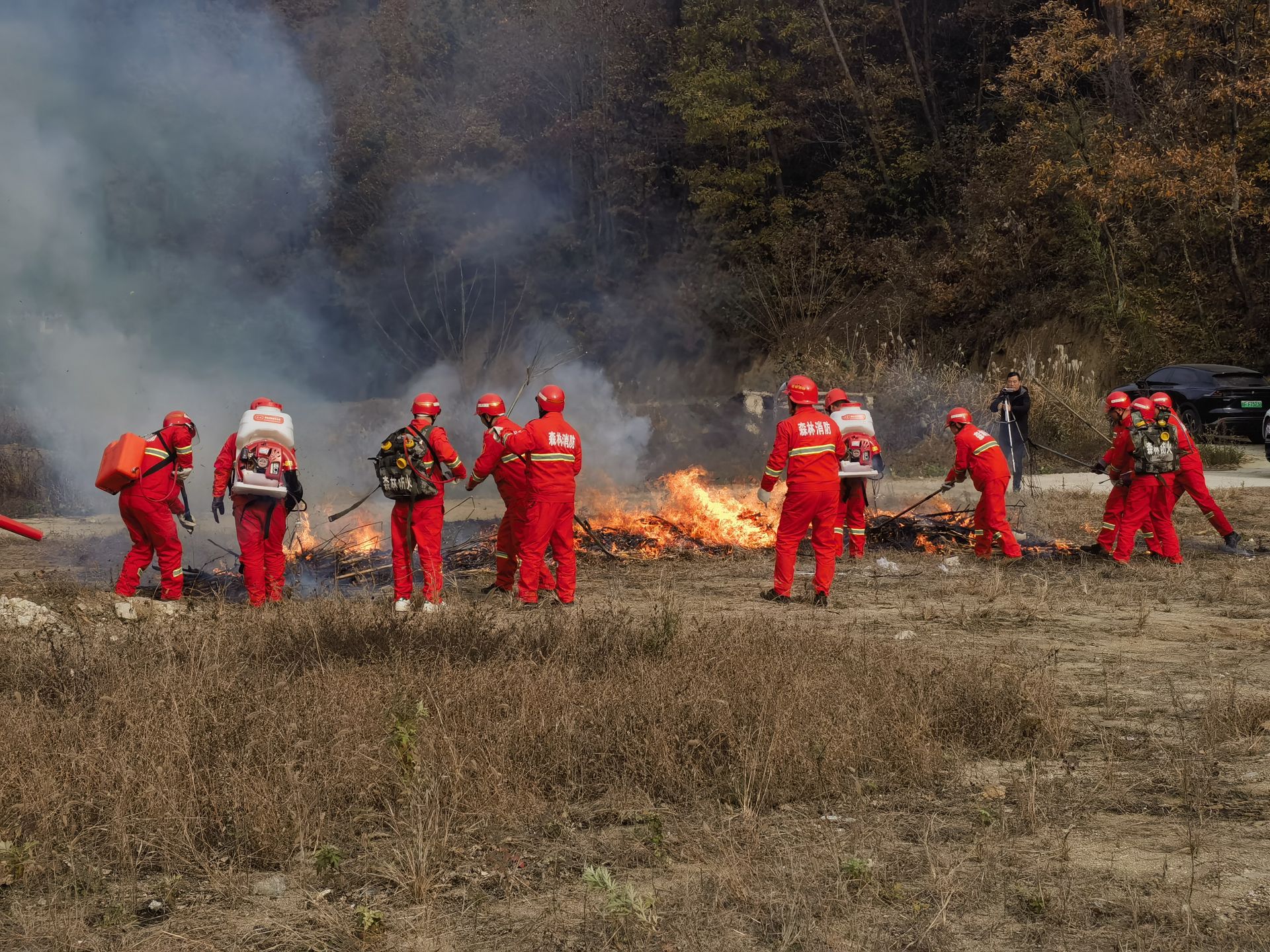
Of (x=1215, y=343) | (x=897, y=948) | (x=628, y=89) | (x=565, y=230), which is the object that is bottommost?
(x=897, y=948)

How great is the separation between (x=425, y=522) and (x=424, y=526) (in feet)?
0.09

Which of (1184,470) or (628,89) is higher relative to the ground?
(628,89)

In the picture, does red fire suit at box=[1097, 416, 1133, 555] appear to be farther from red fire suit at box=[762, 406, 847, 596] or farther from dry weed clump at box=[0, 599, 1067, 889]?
dry weed clump at box=[0, 599, 1067, 889]

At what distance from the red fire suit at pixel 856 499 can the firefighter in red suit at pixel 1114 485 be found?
2.20 m

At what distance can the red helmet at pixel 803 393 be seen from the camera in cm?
1038

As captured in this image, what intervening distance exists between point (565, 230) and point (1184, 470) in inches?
947

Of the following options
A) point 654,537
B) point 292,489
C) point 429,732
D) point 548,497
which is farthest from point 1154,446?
point 429,732

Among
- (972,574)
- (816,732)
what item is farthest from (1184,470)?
(816,732)

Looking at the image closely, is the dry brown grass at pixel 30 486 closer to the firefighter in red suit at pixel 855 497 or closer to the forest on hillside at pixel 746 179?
the firefighter in red suit at pixel 855 497

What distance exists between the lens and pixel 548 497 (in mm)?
9969

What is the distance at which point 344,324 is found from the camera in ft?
116

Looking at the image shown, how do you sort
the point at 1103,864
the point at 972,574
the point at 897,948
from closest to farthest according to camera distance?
the point at 897,948, the point at 1103,864, the point at 972,574

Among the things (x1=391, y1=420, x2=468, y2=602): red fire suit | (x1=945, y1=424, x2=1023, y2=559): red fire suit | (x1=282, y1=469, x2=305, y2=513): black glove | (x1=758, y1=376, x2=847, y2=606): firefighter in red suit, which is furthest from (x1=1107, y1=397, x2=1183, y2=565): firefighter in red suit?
(x1=282, y1=469, x2=305, y2=513): black glove

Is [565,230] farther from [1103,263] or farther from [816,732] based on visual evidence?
[816,732]
